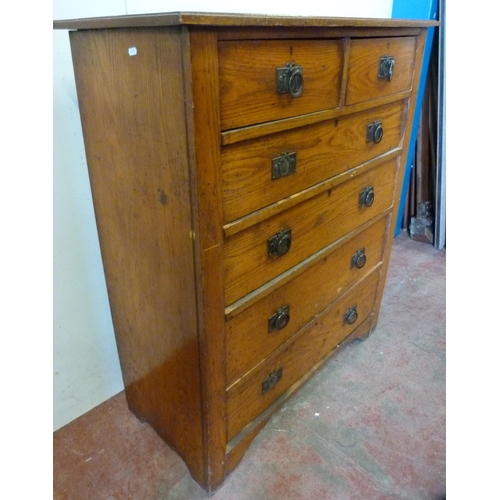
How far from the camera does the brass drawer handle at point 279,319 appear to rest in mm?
1160

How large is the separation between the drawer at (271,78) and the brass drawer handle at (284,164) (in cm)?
9

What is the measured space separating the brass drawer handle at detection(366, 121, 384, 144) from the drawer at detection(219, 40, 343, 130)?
10.1 inches

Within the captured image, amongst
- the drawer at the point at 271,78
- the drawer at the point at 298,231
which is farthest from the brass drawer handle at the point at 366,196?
the drawer at the point at 271,78

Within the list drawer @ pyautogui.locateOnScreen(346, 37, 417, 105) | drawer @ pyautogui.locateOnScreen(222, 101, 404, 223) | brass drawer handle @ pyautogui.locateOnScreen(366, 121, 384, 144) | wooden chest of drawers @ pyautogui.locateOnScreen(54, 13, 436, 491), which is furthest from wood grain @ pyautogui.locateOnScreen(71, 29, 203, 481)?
brass drawer handle @ pyautogui.locateOnScreen(366, 121, 384, 144)

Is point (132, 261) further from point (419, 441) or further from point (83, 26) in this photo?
point (419, 441)

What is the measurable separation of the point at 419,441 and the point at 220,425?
26.9 inches

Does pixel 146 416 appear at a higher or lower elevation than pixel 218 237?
lower

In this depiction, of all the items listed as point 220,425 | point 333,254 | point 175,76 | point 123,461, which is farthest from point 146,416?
point 175,76

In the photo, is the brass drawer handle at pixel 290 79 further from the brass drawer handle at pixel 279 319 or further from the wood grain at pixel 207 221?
the brass drawer handle at pixel 279 319

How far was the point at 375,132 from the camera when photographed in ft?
4.19

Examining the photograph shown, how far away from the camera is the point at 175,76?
29.0 inches

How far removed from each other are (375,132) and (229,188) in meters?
0.63

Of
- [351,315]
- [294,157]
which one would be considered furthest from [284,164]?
[351,315]

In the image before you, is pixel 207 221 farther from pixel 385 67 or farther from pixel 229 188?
pixel 385 67
